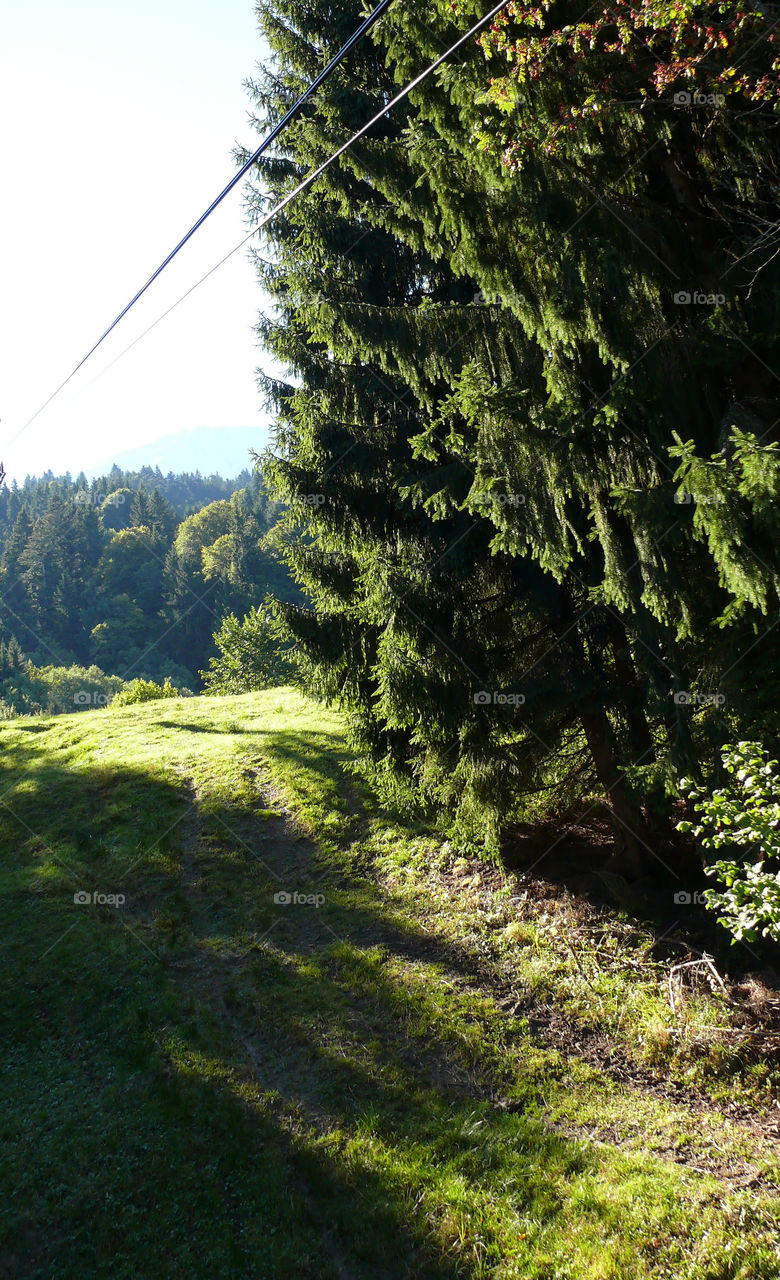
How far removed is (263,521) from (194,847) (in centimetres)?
10569

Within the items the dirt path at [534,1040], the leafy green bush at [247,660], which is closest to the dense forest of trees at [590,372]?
the dirt path at [534,1040]

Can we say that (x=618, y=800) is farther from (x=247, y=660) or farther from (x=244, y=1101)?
(x=247, y=660)

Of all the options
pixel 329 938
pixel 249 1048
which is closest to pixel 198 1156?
pixel 249 1048

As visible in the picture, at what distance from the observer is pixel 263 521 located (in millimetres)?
113500

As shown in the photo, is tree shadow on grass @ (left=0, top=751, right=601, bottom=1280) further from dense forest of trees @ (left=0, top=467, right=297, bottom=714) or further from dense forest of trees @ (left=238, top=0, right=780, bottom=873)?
dense forest of trees @ (left=0, top=467, right=297, bottom=714)

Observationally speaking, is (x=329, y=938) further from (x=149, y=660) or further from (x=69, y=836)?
(x=149, y=660)

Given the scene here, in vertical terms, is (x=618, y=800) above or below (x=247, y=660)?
above

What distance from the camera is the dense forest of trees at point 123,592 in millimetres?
86688

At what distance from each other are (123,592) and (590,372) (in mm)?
102658

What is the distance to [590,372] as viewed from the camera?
19.6ft

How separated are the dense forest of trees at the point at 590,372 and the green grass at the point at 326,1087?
2241 mm

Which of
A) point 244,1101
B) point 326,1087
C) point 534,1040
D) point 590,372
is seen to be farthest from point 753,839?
point 244,1101

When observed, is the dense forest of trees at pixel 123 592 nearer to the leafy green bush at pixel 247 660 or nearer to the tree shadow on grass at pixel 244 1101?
the leafy green bush at pixel 247 660

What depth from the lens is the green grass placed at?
5.26 metres
